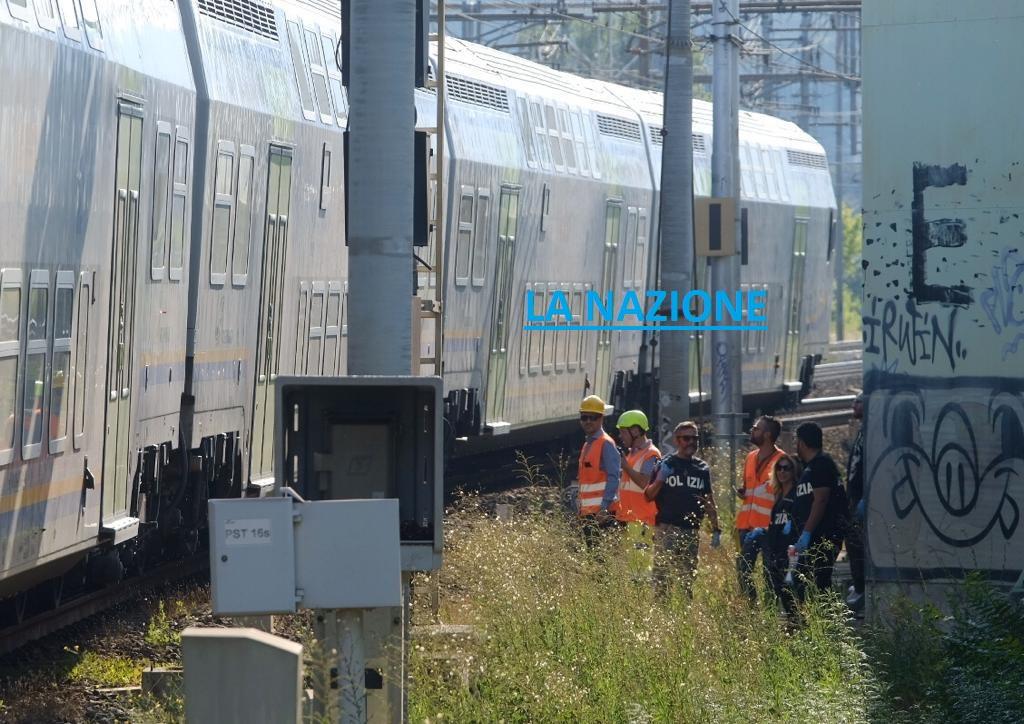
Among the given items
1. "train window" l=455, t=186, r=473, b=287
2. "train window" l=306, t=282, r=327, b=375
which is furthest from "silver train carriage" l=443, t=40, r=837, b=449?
"train window" l=306, t=282, r=327, b=375

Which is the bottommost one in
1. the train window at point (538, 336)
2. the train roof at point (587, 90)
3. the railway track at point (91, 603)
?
the railway track at point (91, 603)

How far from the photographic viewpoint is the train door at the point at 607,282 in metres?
23.2

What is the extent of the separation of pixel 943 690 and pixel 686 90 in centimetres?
1031

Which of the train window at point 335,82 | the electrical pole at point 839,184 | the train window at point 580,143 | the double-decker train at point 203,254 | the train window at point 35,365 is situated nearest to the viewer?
the train window at point 35,365

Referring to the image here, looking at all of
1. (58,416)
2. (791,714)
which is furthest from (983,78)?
(58,416)

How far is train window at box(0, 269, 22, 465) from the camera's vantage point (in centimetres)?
906

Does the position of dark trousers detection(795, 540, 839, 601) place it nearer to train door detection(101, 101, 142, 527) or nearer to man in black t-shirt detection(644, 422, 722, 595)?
man in black t-shirt detection(644, 422, 722, 595)

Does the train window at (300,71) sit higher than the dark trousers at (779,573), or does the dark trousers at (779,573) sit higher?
A: the train window at (300,71)

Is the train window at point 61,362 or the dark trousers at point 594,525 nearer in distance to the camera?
the train window at point 61,362

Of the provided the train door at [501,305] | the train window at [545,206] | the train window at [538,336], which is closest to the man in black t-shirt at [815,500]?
the train door at [501,305]

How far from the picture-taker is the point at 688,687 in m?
8.08

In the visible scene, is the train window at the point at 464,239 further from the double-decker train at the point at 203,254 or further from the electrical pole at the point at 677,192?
the electrical pole at the point at 677,192

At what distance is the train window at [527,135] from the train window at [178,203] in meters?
8.81
